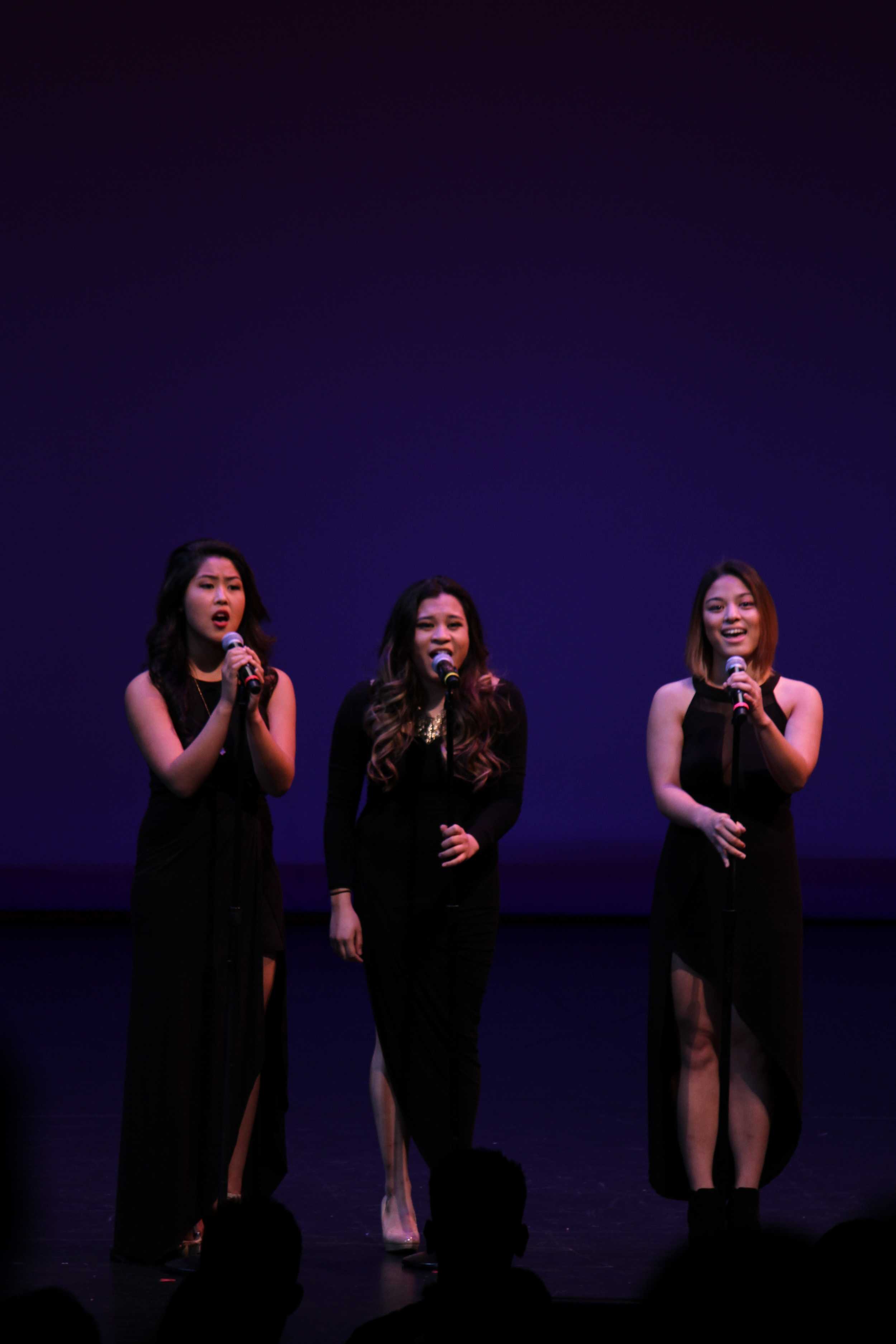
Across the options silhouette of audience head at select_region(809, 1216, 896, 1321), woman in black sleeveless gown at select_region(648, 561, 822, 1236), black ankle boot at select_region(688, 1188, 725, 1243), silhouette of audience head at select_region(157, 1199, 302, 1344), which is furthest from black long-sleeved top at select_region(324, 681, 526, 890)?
silhouette of audience head at select_region(809, 1216, 896, 1321)

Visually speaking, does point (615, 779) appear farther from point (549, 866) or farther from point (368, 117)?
point (368, 117)

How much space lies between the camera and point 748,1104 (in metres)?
3.28

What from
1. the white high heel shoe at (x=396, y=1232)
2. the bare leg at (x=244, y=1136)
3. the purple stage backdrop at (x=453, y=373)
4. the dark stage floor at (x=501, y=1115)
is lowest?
the dark stage floor at (x=501, y=1115)

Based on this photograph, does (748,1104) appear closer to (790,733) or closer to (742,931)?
(742,931)

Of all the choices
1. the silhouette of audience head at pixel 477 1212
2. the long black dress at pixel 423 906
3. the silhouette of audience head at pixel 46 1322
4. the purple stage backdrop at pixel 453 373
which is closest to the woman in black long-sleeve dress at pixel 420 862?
the long black dress at pixel 423 906

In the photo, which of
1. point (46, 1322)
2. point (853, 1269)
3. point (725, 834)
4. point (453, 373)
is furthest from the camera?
point (453, 373)

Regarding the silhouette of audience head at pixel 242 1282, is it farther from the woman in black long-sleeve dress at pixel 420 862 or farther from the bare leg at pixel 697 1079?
the bare leg at pixel 697 1079

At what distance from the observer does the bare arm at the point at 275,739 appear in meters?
3.19

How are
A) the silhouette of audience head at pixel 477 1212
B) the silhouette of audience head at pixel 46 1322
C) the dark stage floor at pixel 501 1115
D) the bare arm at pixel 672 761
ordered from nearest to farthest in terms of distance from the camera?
Answer: the silhouette of audience head at pixel 46 1322
the silhouette of audience head at pixel 477 1212
the dark stage floor at pixel 501 1115
the bare arm at pixel 672 761

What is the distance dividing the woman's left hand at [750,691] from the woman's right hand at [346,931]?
97 centimetres

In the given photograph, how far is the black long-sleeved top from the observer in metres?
3.38

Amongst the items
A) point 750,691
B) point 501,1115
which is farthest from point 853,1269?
point 501,1115

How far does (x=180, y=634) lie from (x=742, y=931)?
138 centimetres

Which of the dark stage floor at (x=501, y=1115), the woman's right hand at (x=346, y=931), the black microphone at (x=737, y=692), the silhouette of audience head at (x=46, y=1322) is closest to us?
the silhouette of audience head at (x=46, y=1322)
